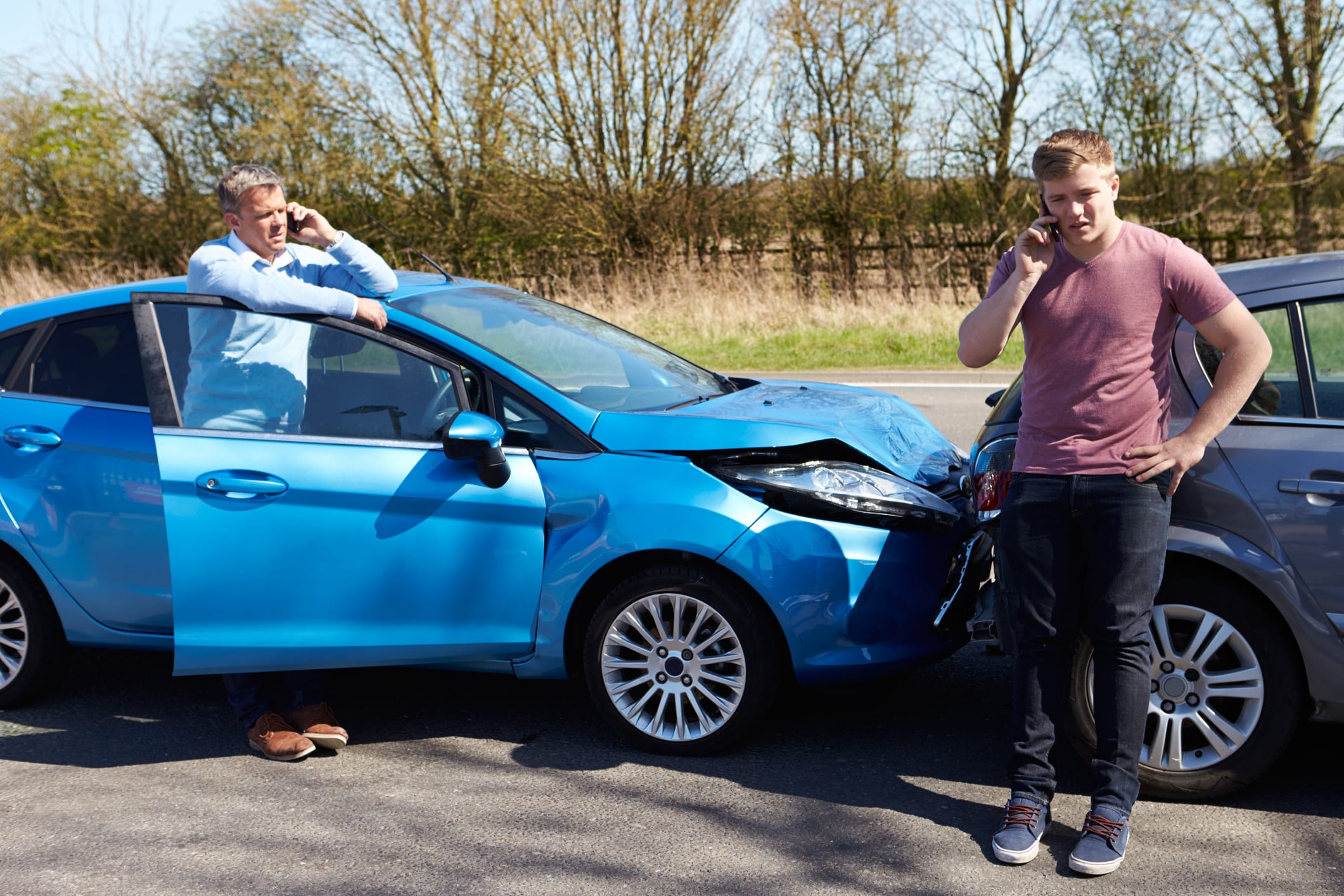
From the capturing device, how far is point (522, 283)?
24422 millimetres

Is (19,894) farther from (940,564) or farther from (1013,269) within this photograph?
(1013,269)

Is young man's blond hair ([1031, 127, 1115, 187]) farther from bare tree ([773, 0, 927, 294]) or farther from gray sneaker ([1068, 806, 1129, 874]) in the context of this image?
bare tree ([773, 0, 927, 294])

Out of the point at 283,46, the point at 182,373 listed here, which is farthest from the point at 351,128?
the point at 182,373

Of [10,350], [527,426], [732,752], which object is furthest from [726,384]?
[10,350]

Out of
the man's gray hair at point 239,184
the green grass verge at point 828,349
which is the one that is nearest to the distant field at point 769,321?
the green grass verge at point 828,349

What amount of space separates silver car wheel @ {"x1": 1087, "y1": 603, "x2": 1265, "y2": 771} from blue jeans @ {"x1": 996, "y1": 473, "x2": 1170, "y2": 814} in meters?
0.14

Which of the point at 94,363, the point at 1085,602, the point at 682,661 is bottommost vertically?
the point at 682,661

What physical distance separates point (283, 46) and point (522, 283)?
7651mm

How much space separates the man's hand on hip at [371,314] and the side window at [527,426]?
1.46ft

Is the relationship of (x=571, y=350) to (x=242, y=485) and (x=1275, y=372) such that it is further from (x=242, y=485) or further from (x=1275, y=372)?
(x=1275, y=372)

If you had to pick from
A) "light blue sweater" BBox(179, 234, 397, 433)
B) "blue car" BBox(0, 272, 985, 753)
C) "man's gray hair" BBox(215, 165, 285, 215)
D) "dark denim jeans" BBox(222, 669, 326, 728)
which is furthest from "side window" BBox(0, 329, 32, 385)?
"dark denim jeans" BBox(222, 669, 326, 728)

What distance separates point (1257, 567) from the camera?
327cm

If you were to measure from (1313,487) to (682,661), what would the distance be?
6.08 ft

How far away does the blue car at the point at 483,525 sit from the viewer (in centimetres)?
376
